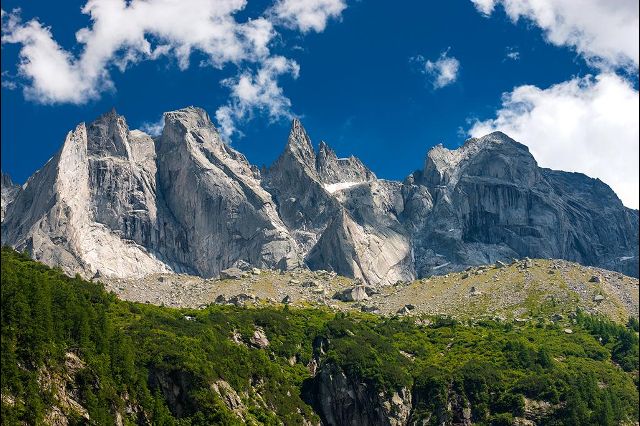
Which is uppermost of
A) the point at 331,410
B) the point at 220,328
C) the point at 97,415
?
the point at 220,328

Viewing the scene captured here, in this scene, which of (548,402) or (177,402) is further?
(548,402)

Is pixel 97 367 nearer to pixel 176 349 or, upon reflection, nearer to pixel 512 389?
pixel 176 349

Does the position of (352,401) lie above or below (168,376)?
above

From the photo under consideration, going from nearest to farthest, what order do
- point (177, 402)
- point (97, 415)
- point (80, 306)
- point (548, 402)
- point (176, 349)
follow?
point (97, 415)
point (80, 306)
point (177, 402)
point (176, 349)
point (548, 402)

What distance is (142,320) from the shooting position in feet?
592

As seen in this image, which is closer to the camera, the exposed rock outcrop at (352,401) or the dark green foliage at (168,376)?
the dark green foliage at (168,376)

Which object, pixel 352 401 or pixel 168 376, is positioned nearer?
pixel 168 376

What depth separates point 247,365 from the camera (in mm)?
174000

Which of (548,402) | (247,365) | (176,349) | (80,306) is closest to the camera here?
(80,306)

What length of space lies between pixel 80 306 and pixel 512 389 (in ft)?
329

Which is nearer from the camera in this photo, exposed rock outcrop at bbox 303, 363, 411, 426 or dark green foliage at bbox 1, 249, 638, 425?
dark green foliage at bbox 1, 249, 638, 425

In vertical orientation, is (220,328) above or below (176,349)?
above

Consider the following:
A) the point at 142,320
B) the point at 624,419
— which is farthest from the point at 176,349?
the point at 624,419

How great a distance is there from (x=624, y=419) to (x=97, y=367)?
10998cm
